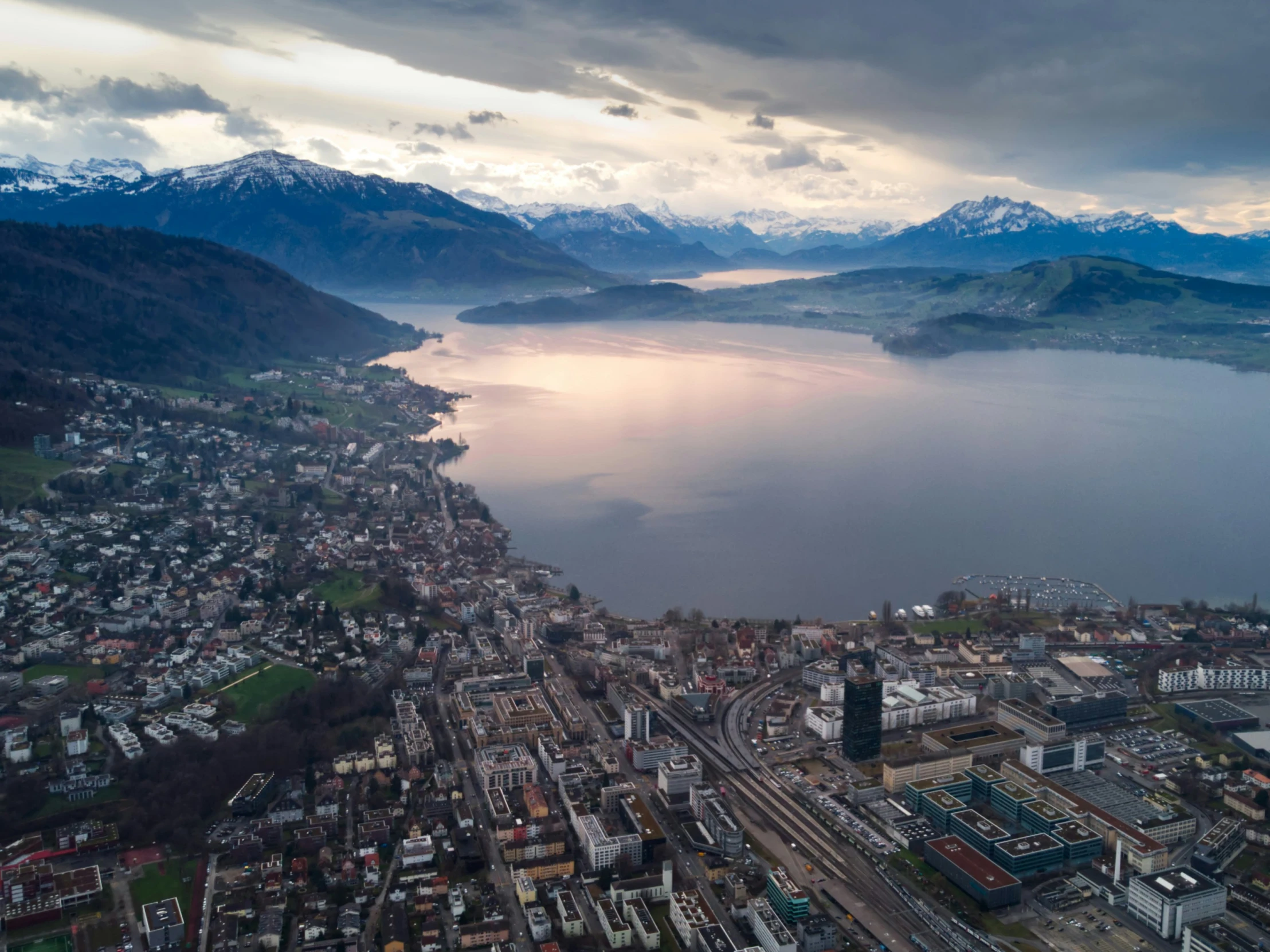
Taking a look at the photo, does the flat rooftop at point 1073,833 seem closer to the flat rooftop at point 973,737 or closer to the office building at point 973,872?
the office building at point 973,872

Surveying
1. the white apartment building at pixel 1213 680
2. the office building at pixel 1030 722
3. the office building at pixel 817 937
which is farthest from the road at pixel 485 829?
the white apartment building at pixel 1213 680

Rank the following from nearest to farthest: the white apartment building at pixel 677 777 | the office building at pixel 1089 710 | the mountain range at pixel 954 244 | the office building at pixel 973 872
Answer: the office building at pixel 973 872, the white apartment building at pixel 677 777, the office building at pixel 1089 710, the mountain range at pixel 954 244

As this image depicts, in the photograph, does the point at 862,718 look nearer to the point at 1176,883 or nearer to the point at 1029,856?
the point at 1029,856

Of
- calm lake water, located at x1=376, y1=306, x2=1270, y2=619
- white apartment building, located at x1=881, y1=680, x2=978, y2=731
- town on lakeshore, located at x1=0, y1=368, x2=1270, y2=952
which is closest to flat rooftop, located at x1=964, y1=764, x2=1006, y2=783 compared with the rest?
town on lakeshore, located at x1=0, y1=368, x2=1270, y2=952

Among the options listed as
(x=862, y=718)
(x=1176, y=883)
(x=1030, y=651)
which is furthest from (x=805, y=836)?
(x=1030, y=651)

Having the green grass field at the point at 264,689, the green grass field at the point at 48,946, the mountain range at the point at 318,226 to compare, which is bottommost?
the green grass field at the point at 48,946

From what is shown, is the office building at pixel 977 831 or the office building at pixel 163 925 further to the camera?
the office building at pixel 977 831

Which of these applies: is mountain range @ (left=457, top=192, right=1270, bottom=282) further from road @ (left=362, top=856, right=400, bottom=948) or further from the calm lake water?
road @ (left=362, top=856, right=400, bottom=948)

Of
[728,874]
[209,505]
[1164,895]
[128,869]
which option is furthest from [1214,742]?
[209,505]
